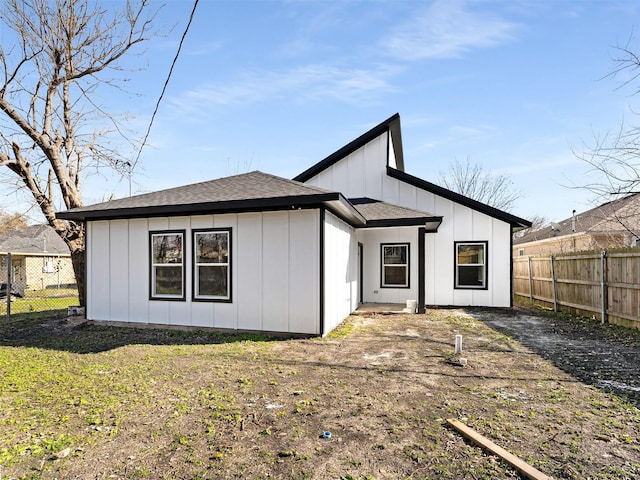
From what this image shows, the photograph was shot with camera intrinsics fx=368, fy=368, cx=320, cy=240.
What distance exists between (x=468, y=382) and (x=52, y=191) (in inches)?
512

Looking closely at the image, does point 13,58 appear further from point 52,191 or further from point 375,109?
point 375,109

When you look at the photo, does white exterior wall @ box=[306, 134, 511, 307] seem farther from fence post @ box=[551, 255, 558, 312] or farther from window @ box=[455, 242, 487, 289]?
fence post @ box=[551, 255, 558, 312]

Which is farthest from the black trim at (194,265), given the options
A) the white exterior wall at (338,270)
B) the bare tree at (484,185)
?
the bare tree at (484,185)

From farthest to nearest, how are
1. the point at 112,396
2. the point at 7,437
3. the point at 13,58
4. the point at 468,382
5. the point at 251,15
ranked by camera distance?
1. the point at 13,58
2. the point at 251,15
3. the point at 468,382
4. the point at 112,396
5. the point at 7,437

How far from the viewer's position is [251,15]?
6496 mm

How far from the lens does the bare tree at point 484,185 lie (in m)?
31.4

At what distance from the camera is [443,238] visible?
38.3 ft

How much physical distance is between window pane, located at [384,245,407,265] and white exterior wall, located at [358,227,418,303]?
17 cm

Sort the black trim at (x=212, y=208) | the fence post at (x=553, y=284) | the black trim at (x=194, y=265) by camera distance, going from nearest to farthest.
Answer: the black trim at (x=212, y=208), the black trim at (x=194, y=265), the fence post at (x=553, y=284)

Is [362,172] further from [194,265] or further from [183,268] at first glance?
Result: [183,268]

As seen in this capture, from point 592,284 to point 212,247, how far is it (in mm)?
9334

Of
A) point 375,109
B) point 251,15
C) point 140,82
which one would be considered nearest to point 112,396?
point 251,15

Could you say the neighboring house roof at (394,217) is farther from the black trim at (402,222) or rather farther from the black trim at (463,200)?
the black trim at (463,200)

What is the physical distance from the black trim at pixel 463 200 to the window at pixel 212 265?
23.0ft
